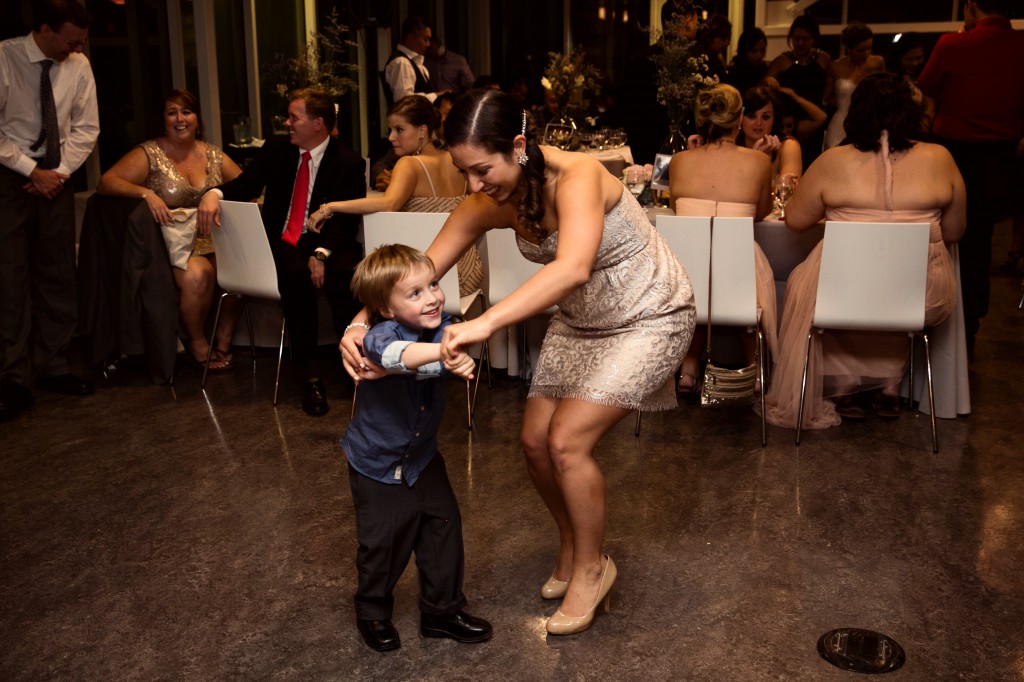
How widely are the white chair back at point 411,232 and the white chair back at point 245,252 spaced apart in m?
0.51

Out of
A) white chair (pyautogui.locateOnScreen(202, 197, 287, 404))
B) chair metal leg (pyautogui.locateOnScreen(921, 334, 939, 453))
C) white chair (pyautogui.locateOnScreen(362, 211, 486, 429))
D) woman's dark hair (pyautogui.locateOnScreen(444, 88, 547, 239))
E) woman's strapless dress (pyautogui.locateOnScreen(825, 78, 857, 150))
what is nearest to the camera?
woman's dark hair (pyautogui.locateOnScreen(444, 88, 547, 239))

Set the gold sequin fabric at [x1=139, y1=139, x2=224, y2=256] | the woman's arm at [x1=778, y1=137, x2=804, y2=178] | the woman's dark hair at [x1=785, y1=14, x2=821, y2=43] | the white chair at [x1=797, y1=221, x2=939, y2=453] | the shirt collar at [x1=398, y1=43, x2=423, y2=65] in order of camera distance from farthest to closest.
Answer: the shirt collar at [x1=398, y1=43, x2=423, y2=65] < the woman's dark hair at [x1=785, y1=14, x2=821, y2=43] < the woman's arm at [x1=778, y1=137, x2=804, y2=178] < the gold sequin fabric at [x1=139, y1=139, x2=224, y2=256] < the white chair at [x1=797, y1=221, x2=939, y2=453]

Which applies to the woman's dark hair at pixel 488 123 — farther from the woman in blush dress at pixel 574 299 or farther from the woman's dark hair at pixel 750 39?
the woman's dark hair at pixel 750 39

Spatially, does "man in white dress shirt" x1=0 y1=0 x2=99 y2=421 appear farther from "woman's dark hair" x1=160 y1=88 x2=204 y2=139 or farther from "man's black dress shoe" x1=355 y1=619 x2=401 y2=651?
"man's black dress shoe" x1=355 y1=619 x2=401 y2=651

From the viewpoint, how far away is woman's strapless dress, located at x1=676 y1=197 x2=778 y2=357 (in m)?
4.53

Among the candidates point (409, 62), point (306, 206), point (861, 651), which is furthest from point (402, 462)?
point (409, 62)

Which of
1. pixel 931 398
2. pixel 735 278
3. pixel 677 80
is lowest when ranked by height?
pixel 931 398

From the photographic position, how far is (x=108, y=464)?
4074 millimetres

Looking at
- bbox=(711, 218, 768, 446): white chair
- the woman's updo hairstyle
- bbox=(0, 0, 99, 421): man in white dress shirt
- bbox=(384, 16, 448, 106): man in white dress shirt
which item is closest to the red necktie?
bbox=(0, 0, 99, 421): man in white dress shirt

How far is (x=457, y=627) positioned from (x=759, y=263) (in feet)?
8.02

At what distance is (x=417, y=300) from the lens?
2418mm

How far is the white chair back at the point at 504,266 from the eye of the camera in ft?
14.7

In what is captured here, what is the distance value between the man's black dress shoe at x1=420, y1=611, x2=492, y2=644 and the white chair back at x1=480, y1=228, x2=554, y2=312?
1.95 meters

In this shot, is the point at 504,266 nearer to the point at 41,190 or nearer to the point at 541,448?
the point at 541,448
